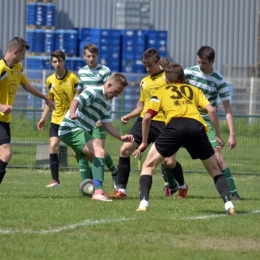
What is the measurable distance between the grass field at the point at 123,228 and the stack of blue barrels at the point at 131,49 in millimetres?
25276

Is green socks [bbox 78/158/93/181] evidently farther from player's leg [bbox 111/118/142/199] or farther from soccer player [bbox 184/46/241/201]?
soccer player [bbox 184/46/241/201]

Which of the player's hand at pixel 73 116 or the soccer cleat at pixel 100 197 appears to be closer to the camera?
the player's hand at pixel 73 116

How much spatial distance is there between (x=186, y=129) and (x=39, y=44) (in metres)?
27.7

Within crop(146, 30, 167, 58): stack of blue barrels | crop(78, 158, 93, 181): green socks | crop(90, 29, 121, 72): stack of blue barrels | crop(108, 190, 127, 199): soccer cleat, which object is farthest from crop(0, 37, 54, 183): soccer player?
crop(146, 30, 167, 58): stack of blue barrels

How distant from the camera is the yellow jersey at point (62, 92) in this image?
1389 centimetres

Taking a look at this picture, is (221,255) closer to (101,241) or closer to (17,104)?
(101,241)

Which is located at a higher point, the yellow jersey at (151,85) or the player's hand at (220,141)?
the yellow jersey at (151,85)

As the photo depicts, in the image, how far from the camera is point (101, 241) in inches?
287

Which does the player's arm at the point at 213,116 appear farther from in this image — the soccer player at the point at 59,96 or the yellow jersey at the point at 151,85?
the soccer player at the point at 59,96

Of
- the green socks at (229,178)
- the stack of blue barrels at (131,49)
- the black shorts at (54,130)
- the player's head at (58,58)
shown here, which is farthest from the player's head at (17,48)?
the stack of blue barrels at (131,49)

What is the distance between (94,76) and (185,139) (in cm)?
443

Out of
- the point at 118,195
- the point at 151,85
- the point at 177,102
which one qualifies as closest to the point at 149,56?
the point at 151,85

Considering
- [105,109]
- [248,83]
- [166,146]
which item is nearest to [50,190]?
[105,109]

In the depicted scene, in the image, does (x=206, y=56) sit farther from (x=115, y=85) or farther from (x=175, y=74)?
(x=175, y=74)
